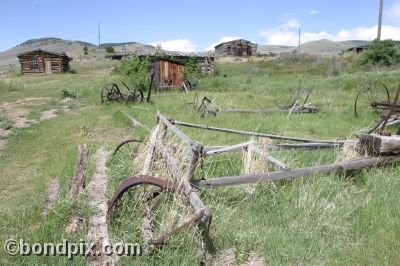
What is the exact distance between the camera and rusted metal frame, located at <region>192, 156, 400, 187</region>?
4786 mm

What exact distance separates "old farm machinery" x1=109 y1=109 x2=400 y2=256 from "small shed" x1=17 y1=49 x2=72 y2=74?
4240 centimetres

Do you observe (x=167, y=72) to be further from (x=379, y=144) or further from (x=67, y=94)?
(x=379, y=144)

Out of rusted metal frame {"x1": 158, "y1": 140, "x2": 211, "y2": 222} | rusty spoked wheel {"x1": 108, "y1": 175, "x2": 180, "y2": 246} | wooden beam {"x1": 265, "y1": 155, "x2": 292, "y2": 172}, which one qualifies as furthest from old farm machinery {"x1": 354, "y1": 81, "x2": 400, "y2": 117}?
rusty spoked wheel {"x1": 108, "y1": 175, "x2": 180, "y2": 246}

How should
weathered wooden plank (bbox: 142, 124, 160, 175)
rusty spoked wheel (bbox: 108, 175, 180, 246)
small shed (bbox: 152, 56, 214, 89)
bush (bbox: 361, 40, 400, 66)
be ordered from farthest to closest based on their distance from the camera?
bush (bbox: 361, 40, 400, 66)
small shed (bbox: 152, 56, 214, 89)
weathered wooden plank (bbox: 142, 124, 160, 175)
rusty spoked wheel (bbox: 108, 175, 180, 246)

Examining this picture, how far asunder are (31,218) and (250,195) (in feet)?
9.27

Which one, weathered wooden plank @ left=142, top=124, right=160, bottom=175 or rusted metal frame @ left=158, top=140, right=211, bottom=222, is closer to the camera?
rusted metal frame @ left=158, top=140, right=211, bottom=222

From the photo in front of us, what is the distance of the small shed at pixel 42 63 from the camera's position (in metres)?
44.7

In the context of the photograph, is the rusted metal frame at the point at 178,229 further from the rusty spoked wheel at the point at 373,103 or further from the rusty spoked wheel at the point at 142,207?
the rusty spoked wheel at the point at 373,103

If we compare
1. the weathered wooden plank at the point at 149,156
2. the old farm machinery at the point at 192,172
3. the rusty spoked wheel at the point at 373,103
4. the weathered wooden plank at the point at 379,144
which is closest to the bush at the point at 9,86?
the rusty spoked wheel at the point at 373,103

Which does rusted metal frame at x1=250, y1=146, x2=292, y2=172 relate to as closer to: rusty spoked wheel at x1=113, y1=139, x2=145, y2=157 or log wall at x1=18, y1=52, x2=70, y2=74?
rusty spoked wheel at x1=113, y1=139, x2=145, y2=157

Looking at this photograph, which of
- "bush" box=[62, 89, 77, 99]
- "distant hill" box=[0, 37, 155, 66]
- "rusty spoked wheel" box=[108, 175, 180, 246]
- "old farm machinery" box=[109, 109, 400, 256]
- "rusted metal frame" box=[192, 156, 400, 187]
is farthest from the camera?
"distant hill" box=[0, 37, 155, 66]

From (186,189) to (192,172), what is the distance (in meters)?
0.40

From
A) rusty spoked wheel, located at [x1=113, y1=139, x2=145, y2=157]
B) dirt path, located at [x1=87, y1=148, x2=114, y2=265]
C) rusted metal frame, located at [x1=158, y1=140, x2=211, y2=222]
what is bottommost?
dirt path, located at [x1=87, y1=148, x2=114, y2=265]

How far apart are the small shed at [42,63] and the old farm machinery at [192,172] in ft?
139
